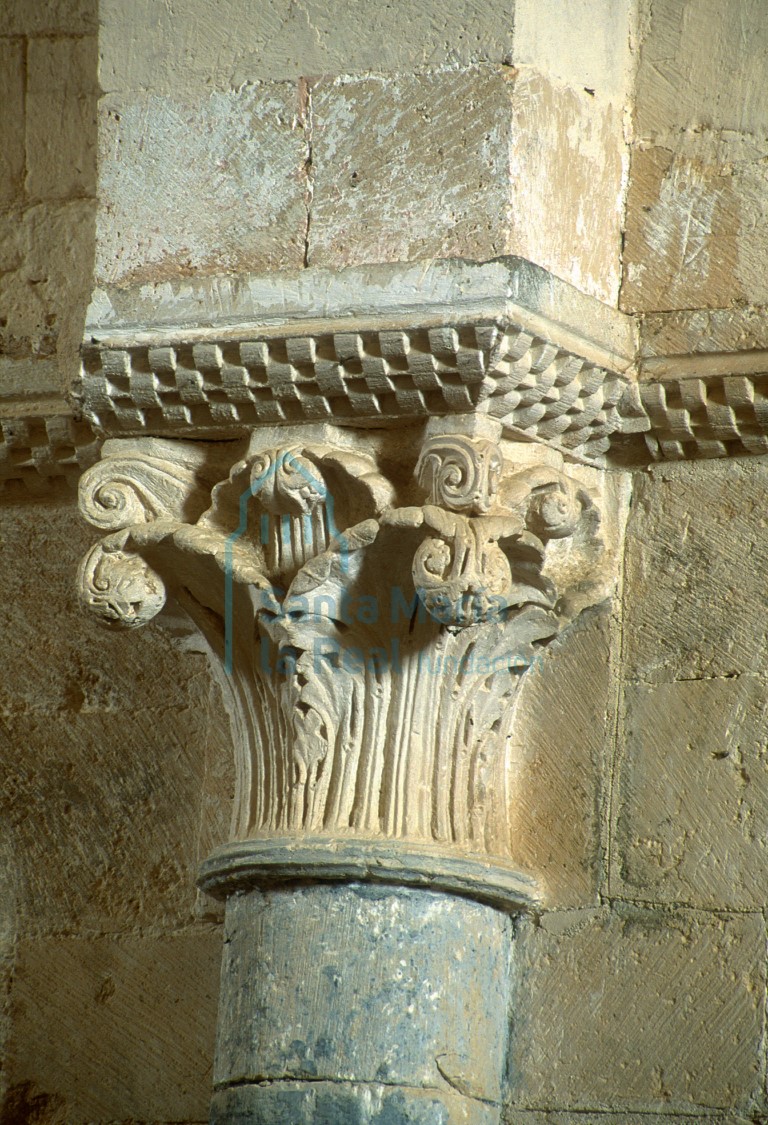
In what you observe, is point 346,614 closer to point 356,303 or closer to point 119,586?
point 119,586

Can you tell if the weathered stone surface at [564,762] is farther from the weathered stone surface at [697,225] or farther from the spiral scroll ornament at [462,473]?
the weathered stone surface at [697,225]

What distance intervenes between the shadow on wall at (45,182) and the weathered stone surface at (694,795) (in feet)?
5.13

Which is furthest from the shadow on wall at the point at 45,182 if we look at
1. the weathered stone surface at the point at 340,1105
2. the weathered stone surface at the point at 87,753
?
the weathered stone surface at the point at 340,1105

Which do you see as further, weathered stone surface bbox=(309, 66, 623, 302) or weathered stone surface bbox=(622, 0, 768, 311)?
weathered stone surface bbox=(622, 0, 768, 311)

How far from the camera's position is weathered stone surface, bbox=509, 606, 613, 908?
360cm

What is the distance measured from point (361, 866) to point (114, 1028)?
36.1 inches

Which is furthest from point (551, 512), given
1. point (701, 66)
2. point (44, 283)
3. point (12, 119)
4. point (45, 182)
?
point (12, 119)

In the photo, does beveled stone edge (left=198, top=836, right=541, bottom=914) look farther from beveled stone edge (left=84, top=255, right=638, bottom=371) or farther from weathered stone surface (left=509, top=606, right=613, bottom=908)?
beveled stone edge (left=84, top=255, right=638, bottom=371)

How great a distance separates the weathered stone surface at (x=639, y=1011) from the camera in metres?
3.39

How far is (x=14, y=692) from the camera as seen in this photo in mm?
4207

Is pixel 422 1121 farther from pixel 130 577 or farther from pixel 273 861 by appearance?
pixel 130 577

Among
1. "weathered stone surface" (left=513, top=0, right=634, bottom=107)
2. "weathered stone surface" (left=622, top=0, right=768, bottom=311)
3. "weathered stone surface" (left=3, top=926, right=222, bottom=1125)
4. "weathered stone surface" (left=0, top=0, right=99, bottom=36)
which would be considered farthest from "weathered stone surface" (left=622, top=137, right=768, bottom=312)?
"weathered stone surface" (left=3, top=926, right=222, bottom=1125)

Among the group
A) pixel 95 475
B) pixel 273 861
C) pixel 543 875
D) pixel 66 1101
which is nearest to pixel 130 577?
pixel 95 475

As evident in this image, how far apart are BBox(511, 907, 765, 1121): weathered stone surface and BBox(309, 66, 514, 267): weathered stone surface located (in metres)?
1.32
